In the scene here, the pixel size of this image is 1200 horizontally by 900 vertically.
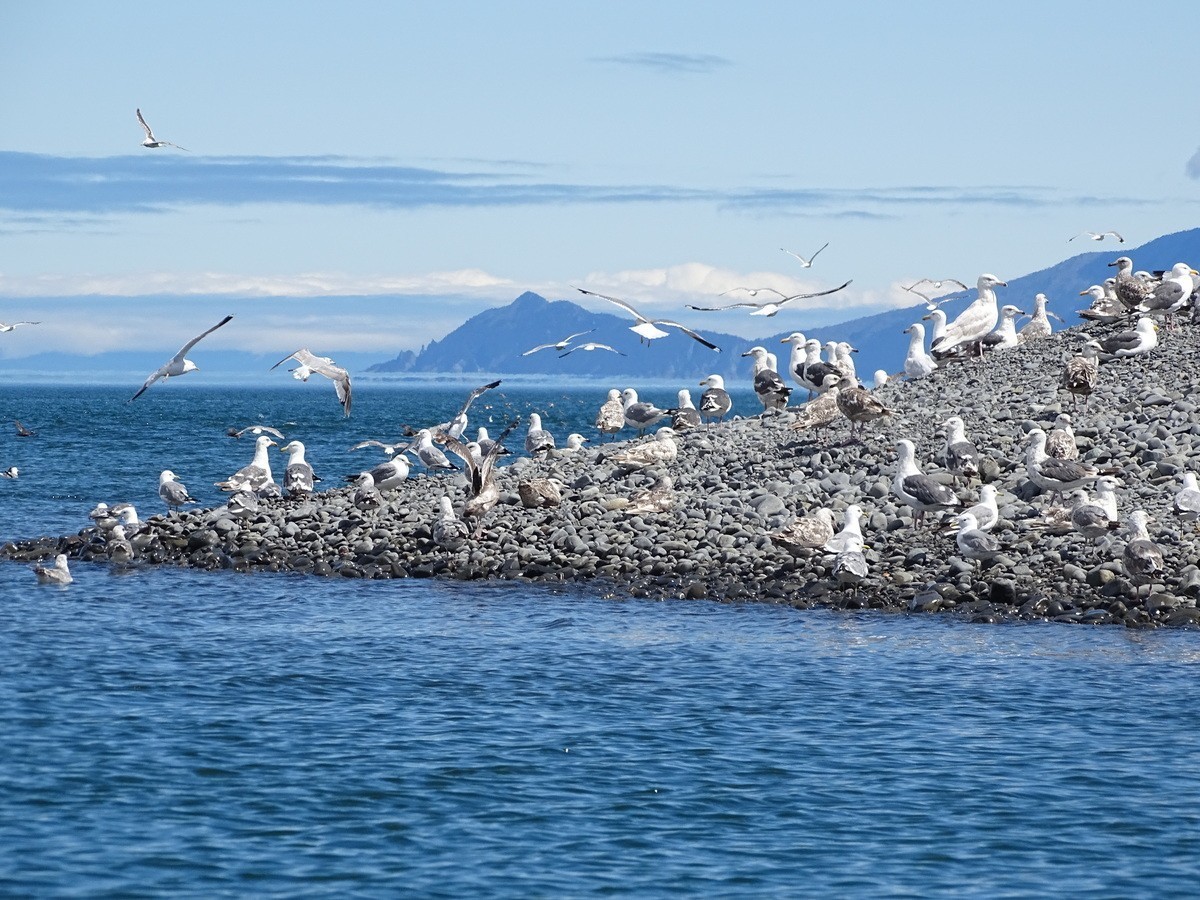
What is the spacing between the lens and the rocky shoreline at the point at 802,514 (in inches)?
915

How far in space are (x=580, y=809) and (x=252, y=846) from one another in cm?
281

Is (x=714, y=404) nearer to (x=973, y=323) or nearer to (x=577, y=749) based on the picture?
(x=973, y=323)

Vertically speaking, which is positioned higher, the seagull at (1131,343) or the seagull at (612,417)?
the seagull at (1131,343)

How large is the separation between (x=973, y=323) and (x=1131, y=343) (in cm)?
423

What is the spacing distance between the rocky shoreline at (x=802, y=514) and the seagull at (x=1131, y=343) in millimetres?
398

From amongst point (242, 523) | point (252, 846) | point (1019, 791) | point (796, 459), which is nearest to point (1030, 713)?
point (1019, 791)

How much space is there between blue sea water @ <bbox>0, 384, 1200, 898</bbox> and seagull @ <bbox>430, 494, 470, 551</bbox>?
2201mm

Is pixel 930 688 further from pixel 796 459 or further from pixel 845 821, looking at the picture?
pixel 796 459

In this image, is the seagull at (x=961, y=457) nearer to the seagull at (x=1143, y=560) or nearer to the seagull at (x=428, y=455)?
the seagull at (x=1143, y=560)

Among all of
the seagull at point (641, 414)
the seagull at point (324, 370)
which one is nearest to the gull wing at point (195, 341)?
the seagull at point (324, 370)

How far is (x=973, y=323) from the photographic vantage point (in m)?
37.3

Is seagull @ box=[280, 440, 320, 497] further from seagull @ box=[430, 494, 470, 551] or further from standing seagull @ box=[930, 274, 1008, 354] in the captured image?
standing seagull @ box=[930, 274, 1008, 354]

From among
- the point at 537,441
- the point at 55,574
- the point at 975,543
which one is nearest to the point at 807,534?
the point at 975,543

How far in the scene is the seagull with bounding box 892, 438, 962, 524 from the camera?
25266 millimetres
